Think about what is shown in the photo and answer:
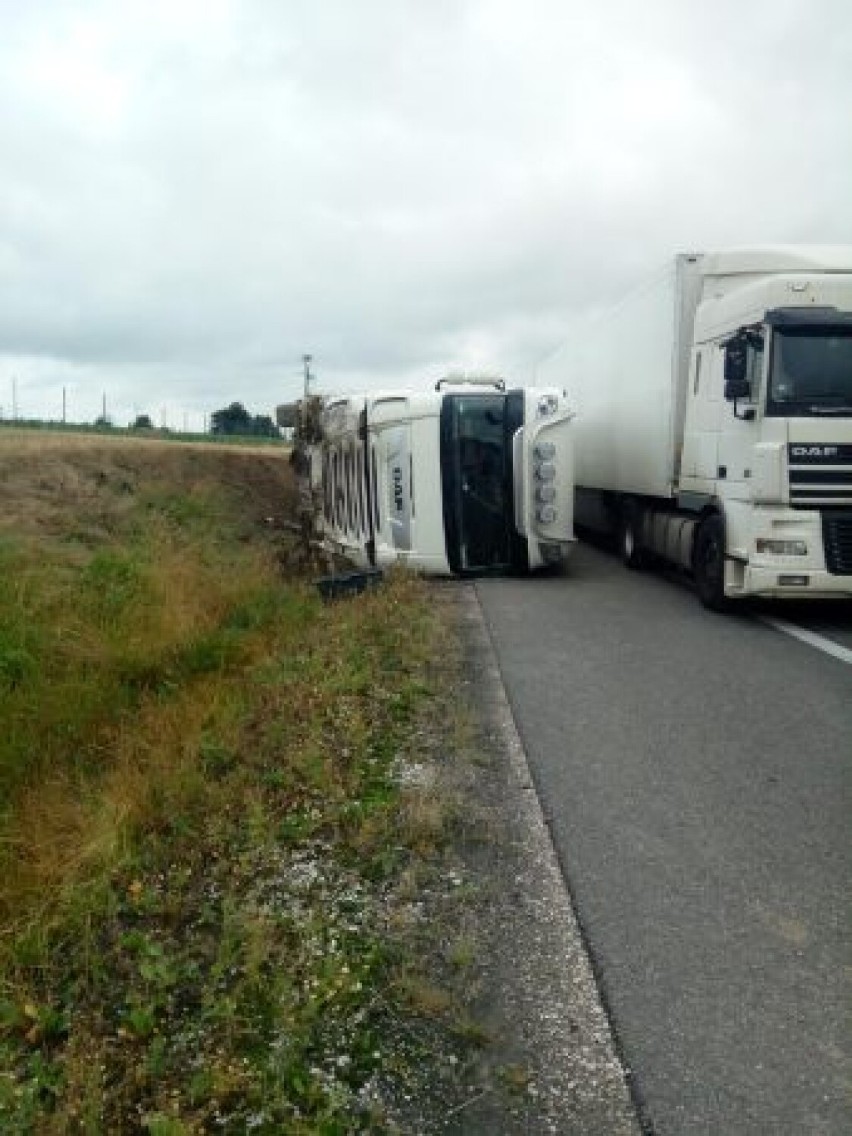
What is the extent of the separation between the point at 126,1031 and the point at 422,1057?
3.02 ft

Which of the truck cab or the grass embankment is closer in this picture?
the grass embankment

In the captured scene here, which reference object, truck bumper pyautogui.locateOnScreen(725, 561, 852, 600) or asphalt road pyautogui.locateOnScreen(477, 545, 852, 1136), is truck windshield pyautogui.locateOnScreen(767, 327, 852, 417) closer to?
truck bumper pyautogui.locateOnScreen(725, 561, 852, 600)

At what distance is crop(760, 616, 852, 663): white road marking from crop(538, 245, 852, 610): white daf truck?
13.5 inches

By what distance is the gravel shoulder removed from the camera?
244 cm

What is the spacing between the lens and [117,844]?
4.15m

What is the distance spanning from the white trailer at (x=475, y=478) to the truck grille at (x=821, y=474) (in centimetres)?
359

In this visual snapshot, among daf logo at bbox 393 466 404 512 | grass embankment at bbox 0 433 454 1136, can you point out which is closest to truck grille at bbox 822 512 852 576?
grass embankment at bbox 0 433 454 1136

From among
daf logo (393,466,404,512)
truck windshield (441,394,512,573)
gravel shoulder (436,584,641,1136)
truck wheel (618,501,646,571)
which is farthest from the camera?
truck wheel (618,501,646,571)

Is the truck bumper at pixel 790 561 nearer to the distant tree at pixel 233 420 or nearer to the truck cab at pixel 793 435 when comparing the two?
the truck cab at pixel 793 435

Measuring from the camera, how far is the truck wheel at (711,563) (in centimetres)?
939

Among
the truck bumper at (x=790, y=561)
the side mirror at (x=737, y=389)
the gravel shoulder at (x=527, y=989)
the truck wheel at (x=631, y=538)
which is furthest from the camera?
the truck wheel at (x=631, y=538)

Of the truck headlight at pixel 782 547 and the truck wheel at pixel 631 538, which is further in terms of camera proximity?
the truck wheel at pixel 631 538

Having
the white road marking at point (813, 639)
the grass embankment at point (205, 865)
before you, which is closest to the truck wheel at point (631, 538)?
the white road marking at point (813, 639)

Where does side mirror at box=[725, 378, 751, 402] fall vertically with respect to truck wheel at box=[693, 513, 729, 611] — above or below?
above
